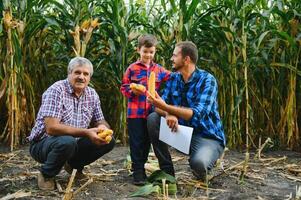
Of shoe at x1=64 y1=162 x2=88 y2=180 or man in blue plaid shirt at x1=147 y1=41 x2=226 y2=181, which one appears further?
shoe at x1=64 y1=162 x2=88 y2=180

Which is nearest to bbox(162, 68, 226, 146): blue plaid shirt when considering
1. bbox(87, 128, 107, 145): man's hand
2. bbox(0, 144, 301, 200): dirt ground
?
bbox(0, 144, 301, 200): dirt ground

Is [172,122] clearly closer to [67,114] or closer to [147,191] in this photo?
[147,191]

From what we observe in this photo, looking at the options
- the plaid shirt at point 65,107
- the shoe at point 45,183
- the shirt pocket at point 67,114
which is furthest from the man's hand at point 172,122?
the shoe at point 45,183

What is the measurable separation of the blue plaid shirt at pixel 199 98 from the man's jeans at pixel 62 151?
693 millimetres

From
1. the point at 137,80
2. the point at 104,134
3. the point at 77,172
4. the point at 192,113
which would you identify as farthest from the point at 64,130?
the point at 192,113

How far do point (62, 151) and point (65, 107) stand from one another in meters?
0.36

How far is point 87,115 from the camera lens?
379 cm

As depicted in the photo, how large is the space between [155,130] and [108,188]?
617 mm

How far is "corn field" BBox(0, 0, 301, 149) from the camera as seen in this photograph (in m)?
5.32

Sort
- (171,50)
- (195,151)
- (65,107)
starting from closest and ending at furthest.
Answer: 1. (65,107)
2. (195,151)
3. (171,50)

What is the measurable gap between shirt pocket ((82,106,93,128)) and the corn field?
1.60 m

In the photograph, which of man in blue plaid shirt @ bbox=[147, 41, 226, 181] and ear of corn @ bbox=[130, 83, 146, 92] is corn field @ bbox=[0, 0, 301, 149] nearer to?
man in blue plaid shirt @ bbox=[147, 41, 226, 181]

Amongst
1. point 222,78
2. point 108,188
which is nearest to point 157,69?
point 108,188

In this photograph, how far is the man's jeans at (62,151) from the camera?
3.48m
